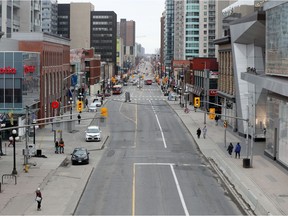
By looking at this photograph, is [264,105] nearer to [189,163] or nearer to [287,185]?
[189,163]

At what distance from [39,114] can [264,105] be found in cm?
2862

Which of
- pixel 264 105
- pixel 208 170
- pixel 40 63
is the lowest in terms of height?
pixel 208 170

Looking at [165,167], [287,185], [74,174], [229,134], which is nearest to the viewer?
[287,185]

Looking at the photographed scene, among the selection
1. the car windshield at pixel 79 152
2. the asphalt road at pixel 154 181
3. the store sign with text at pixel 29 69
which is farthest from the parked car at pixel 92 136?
the car windshield at pixel 79 152

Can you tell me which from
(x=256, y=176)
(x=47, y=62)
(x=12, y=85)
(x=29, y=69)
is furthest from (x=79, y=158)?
(x=47, y=62)

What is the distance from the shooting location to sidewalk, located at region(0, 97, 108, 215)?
3117 centimetres

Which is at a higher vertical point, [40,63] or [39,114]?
[40,63]

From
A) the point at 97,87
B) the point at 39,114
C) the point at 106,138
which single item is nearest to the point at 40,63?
the point at 39,114

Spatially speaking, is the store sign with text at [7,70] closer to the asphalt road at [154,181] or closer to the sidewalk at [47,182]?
the sidewalk at [47,182]

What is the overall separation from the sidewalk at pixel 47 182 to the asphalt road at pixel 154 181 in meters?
0.84

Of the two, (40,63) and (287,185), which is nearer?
(287,185)

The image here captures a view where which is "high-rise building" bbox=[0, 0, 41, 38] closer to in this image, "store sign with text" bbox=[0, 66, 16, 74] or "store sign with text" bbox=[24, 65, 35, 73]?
"store sign with text" bbox=[24, 65, 35, 73]

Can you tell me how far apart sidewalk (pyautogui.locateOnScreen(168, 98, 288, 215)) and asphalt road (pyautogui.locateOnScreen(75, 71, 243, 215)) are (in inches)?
41.0

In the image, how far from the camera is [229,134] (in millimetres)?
67688
